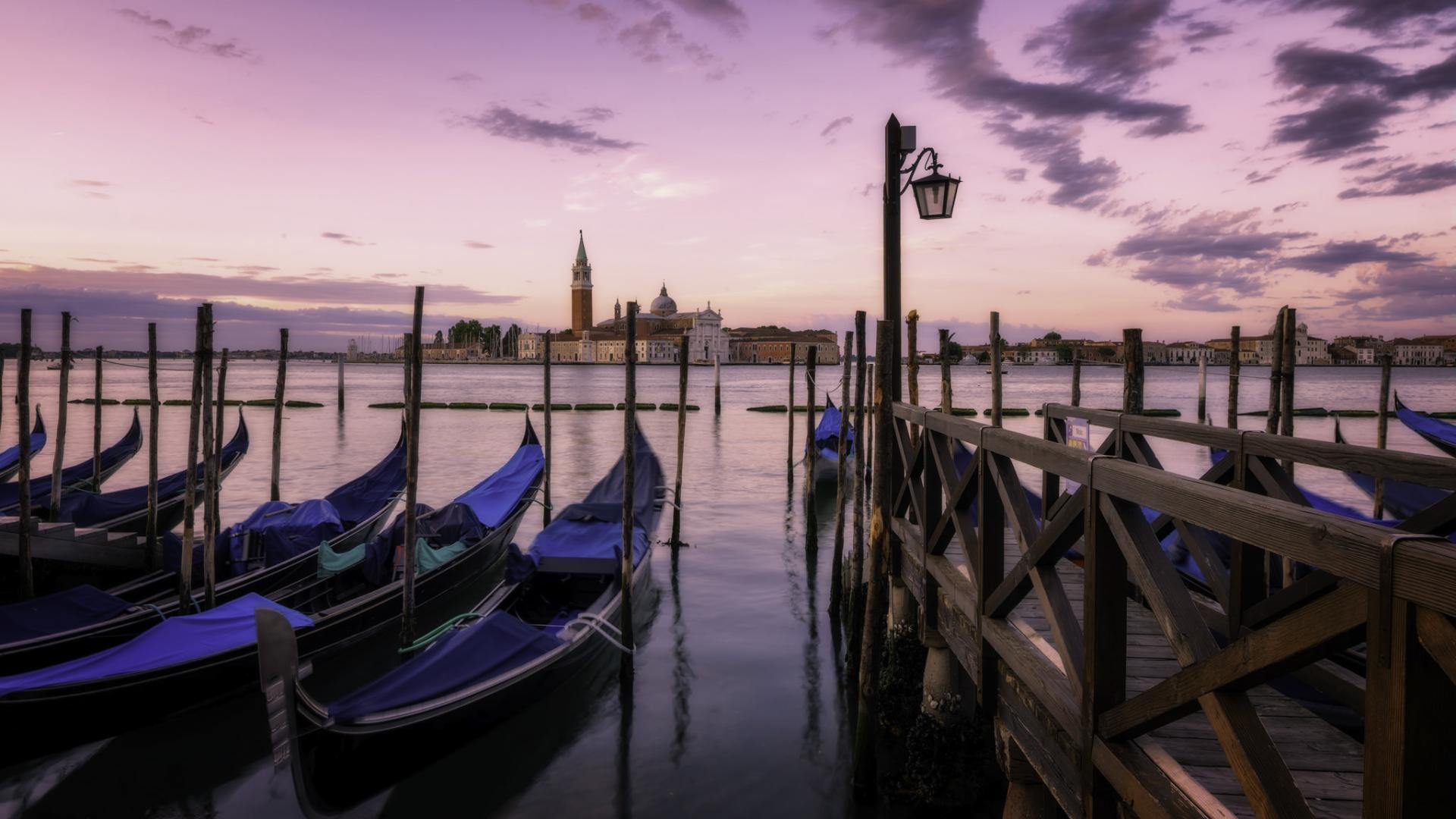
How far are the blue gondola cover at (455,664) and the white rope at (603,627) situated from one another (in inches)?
20.8

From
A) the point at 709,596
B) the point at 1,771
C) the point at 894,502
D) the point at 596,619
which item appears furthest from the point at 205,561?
the point at 894,502

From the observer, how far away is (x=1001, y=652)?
2.95 metres

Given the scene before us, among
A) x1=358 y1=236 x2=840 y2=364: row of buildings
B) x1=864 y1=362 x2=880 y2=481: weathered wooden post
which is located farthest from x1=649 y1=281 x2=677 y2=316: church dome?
x1=864 y1=362 x2=880 y2=481: weathered wooden post

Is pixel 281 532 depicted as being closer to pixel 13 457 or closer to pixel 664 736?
pixel 664 736

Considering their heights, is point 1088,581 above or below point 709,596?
above

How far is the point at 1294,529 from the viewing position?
128 cm

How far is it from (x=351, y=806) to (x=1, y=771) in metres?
2.28

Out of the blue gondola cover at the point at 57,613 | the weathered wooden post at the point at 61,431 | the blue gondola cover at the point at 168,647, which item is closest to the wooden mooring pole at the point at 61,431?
the weathered wooden post at the point at 61,431

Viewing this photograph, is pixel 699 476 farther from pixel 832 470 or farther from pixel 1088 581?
pixel 1088 581

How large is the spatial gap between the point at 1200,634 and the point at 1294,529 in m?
0.40

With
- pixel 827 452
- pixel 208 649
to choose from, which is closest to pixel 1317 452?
pixel 208 649

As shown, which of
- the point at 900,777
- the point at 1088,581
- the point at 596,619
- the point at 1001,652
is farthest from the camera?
the point at 596,619

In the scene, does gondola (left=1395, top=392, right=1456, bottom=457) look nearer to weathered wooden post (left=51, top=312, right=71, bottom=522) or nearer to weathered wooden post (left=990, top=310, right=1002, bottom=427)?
weathered wooden post (left=990, top=310, right=1002, bottom=427)

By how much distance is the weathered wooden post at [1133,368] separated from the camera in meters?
4.34
